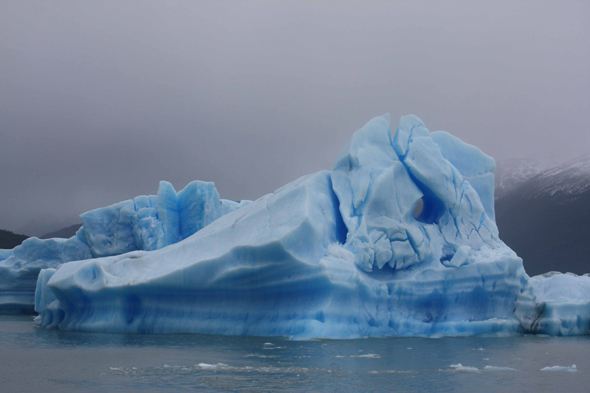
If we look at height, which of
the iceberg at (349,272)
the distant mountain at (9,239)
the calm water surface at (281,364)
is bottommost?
the calm water surface at (281,364)

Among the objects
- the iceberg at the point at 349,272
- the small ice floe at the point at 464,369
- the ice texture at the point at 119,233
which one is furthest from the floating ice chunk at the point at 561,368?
the ice texture at the point at 119,233

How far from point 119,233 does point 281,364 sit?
44.2 feet

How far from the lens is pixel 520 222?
59062 mm

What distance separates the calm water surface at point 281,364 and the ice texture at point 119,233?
7.96m

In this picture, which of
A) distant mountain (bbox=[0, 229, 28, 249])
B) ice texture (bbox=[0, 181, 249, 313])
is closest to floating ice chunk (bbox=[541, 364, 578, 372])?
ice texture (bbox=[0, 181, 249, 313])

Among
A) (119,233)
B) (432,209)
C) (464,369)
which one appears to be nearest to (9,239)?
(119,233)

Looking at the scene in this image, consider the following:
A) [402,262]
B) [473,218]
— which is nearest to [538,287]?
[473,218]

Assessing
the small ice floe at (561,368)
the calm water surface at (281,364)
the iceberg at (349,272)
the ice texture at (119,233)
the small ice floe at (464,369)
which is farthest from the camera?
the ice texture at (119,233)

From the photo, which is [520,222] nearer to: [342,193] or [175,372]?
[342,193]

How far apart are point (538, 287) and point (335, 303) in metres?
6.00

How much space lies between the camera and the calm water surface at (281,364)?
5121 mm

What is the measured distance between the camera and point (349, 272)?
928 cm

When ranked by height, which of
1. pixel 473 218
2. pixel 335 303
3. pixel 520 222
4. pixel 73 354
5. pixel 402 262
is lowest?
pixel 73 354

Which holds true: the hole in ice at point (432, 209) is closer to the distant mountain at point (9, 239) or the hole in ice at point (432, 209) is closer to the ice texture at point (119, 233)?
the ice texture at point (119, 233)
